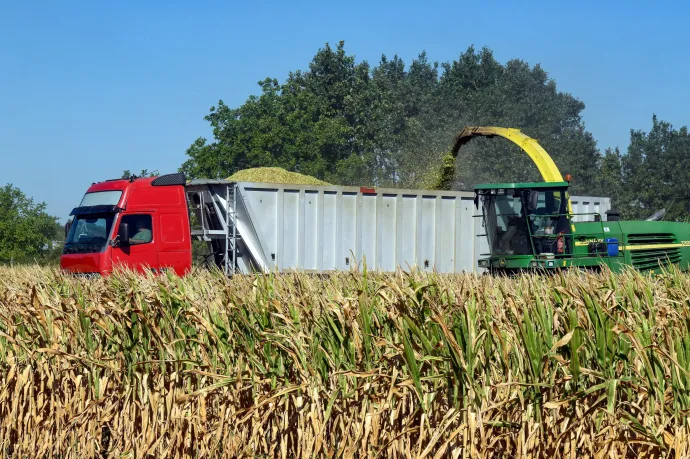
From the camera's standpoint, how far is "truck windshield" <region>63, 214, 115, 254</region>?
15625 millimetres

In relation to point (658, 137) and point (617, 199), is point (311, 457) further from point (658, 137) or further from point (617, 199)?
point (658, 137)

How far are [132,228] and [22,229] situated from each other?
27.3 m

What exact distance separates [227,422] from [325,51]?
5107 centimetres

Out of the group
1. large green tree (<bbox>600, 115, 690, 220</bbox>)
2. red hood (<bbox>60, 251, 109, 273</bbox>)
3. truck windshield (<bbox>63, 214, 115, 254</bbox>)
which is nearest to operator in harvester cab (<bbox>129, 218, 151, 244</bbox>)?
truck windshield (<bbox>63, 214, 115, 254</bbox>)

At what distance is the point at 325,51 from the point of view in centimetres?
5550

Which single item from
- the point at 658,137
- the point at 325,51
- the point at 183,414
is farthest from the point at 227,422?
the point at 658,137

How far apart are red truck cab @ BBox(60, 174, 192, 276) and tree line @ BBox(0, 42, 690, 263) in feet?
79.8

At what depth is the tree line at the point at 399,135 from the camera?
44.4m

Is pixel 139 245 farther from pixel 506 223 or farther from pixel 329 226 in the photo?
pixel 506 223

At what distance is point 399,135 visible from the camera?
50.2m

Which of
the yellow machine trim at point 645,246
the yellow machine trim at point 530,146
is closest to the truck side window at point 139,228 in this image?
the yellow machine trim at point 530,146

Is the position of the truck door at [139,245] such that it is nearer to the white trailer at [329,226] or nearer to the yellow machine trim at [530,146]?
the white trailer at [329,226]

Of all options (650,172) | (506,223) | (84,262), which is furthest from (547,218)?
(650,172)

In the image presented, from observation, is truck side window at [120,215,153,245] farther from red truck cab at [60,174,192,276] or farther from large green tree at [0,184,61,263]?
large green tree at [0,184,61,263]
